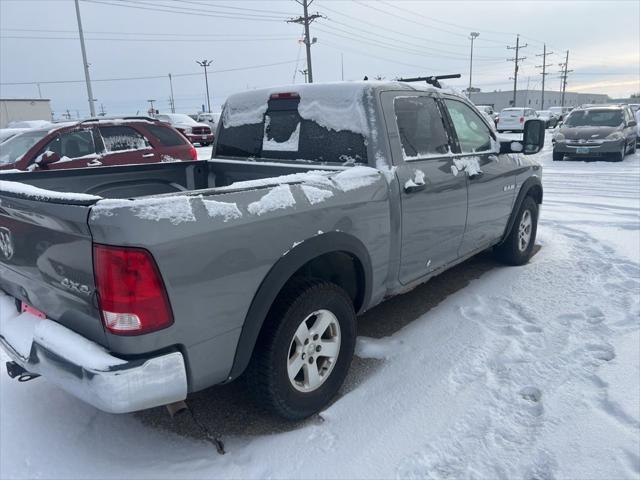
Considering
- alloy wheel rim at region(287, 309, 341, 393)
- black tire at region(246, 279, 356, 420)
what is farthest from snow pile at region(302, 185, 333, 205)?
alloy wheel rim at region(287, 309, 341, 393)

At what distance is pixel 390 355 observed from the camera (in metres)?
3.56

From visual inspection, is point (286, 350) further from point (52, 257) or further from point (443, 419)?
point (52, 257)

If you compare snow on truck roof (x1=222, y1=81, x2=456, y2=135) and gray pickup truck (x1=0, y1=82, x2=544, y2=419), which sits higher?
snow on truck roof (x1=222, y1=81, x2=456, y2=135)

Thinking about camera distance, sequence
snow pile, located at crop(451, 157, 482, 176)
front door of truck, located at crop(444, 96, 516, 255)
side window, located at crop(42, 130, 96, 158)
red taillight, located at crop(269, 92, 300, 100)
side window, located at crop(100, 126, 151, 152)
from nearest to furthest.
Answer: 1. red taillight, located at crop(269, 92, 300, 100)
2. snow pile, located at crop(451, 157, 482, 176)
3. front door of truck, located at crop(444, 96, 516, 255)
4. side window, located at crop(42, 130, 96, 158)
5. side window, located at crop(100, 126, 151, 152)

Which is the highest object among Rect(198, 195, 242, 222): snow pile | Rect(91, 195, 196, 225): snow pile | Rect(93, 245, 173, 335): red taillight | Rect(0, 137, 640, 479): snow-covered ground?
Rect(91, 195, 196, 225): snow pile

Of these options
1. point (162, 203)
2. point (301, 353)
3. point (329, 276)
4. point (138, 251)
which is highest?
point (162, 203)

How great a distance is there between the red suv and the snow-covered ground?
17.5 ft

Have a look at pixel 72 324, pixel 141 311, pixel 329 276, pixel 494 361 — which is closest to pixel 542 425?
pixel 494 361

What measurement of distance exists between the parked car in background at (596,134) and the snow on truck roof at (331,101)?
12187 millimetres

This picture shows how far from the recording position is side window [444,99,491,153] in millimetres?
4266

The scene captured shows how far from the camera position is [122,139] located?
8.43m

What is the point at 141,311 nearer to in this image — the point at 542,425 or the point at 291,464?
the point at 291,464

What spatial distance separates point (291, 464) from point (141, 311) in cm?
110

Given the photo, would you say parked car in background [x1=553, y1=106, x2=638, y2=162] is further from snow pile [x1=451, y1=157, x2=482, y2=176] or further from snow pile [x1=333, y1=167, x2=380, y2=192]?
snow pile [x1=333, y1=167, x2=380, y2=192]
